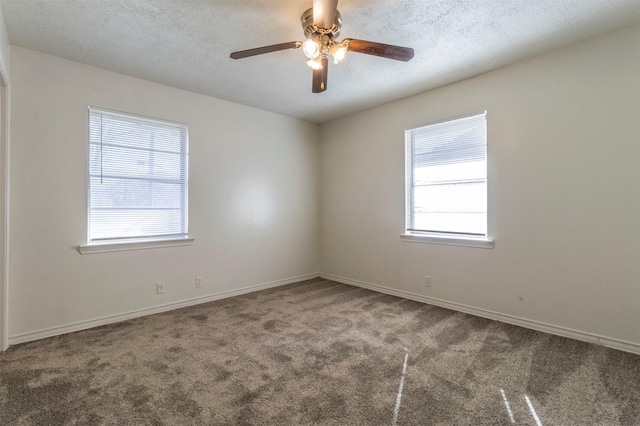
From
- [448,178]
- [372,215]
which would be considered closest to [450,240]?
→ [448,178]

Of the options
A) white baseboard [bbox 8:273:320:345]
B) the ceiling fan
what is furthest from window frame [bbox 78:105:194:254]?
the ceiling fan

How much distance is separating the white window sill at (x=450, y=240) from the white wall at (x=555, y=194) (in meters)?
0.07

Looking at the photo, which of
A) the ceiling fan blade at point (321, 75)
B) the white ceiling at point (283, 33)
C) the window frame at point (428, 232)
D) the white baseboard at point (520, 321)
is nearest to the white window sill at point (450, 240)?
the window frame at point (428, 232)

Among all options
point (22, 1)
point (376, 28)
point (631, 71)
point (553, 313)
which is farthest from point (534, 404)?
point (22, 1)

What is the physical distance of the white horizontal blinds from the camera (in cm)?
315

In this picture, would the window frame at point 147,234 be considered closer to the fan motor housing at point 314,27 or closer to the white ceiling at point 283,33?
the white ceiling at point 283,33

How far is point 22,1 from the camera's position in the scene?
2.13 metres

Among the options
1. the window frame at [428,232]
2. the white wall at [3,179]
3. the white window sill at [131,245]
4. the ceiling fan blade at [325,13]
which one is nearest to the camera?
the ceiling fan blade at [325,13]

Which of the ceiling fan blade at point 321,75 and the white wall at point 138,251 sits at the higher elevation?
the ceiling fan blade at point 321,75

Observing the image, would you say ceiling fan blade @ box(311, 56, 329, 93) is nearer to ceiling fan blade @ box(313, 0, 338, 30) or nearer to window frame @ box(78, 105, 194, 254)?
ceiling fan blade @ box(313, 0, 338, 30)

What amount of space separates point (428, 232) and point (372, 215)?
87 cm

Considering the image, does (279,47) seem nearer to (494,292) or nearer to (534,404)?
(534,404)

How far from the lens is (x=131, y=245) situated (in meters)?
3.31

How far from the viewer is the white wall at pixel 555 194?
249 cm
